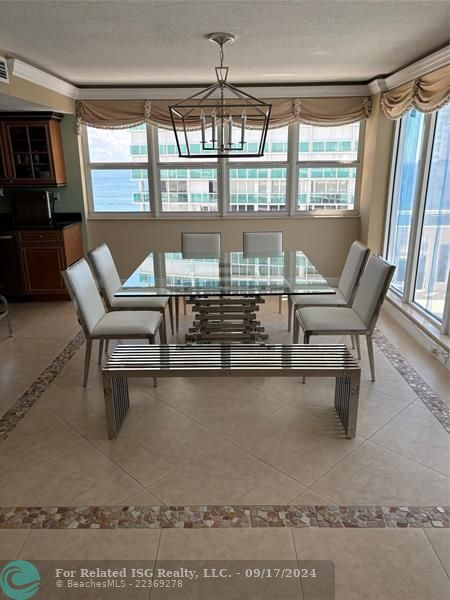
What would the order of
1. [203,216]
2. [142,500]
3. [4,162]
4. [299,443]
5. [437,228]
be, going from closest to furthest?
[142,500] → [299,443] → [437,228] → [4,162] → [203,216]

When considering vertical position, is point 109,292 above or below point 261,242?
below

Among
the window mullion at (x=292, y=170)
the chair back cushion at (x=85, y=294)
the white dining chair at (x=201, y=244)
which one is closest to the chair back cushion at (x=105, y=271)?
the chair back cushion at (x=85, y=294)

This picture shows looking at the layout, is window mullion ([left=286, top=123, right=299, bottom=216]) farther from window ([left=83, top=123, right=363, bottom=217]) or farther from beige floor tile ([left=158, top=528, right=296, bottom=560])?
beige floor tile ([left=158, top=528, right=296, bottom=560])

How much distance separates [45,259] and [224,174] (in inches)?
91.2

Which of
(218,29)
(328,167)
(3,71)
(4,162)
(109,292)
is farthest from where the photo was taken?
(328,167)

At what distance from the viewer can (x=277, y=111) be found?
4969 mm

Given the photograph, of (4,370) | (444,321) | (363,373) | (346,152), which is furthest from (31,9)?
(346,152)

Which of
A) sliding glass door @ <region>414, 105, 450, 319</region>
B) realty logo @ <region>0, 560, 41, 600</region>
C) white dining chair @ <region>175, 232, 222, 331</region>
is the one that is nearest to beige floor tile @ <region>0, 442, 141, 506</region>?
realty logo @ <region>0, 560, 41, 600</region>

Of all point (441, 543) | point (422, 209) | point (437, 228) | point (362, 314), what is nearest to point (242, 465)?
point (441, 543)

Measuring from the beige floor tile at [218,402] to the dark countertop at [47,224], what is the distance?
264 cm

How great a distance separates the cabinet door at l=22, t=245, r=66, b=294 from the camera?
486 centimetres

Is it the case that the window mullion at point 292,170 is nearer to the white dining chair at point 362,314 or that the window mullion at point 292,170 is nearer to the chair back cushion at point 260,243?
the chair back cushion at point 260,243

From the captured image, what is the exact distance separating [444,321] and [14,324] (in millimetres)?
3941

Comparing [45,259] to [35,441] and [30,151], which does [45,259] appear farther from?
[35,441]
